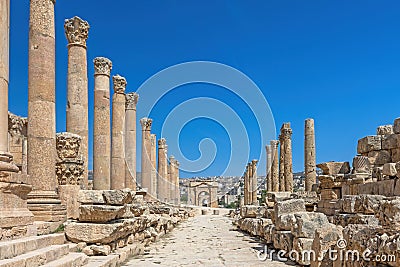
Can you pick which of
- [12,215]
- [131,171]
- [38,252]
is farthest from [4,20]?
[131,171]

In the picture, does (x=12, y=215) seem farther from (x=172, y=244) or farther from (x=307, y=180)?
(x=307, y=180)

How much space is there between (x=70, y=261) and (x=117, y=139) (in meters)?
12.7

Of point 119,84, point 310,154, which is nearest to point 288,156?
point 310,154

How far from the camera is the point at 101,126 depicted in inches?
672

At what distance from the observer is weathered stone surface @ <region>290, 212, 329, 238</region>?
29.2 ft

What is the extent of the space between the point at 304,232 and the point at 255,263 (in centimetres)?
127

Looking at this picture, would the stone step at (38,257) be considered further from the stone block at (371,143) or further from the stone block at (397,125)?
the stone block at (397,125)

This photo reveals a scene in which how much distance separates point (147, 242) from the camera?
13.5m

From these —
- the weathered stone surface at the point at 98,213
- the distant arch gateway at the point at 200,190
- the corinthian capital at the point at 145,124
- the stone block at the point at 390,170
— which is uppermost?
the corinthian capital at the point at 145,124

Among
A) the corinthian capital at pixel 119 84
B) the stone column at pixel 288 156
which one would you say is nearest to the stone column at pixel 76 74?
the corinthian capital at pixel 119 84

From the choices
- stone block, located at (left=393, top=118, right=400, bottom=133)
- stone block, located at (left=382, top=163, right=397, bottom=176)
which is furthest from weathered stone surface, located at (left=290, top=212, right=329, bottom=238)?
stone block, located at (left=393, top=118, right=400, bottom=133)

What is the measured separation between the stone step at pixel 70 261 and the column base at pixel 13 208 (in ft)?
2.49

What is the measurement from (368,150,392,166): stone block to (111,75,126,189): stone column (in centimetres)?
1020

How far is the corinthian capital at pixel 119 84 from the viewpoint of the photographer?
20.4 meters
